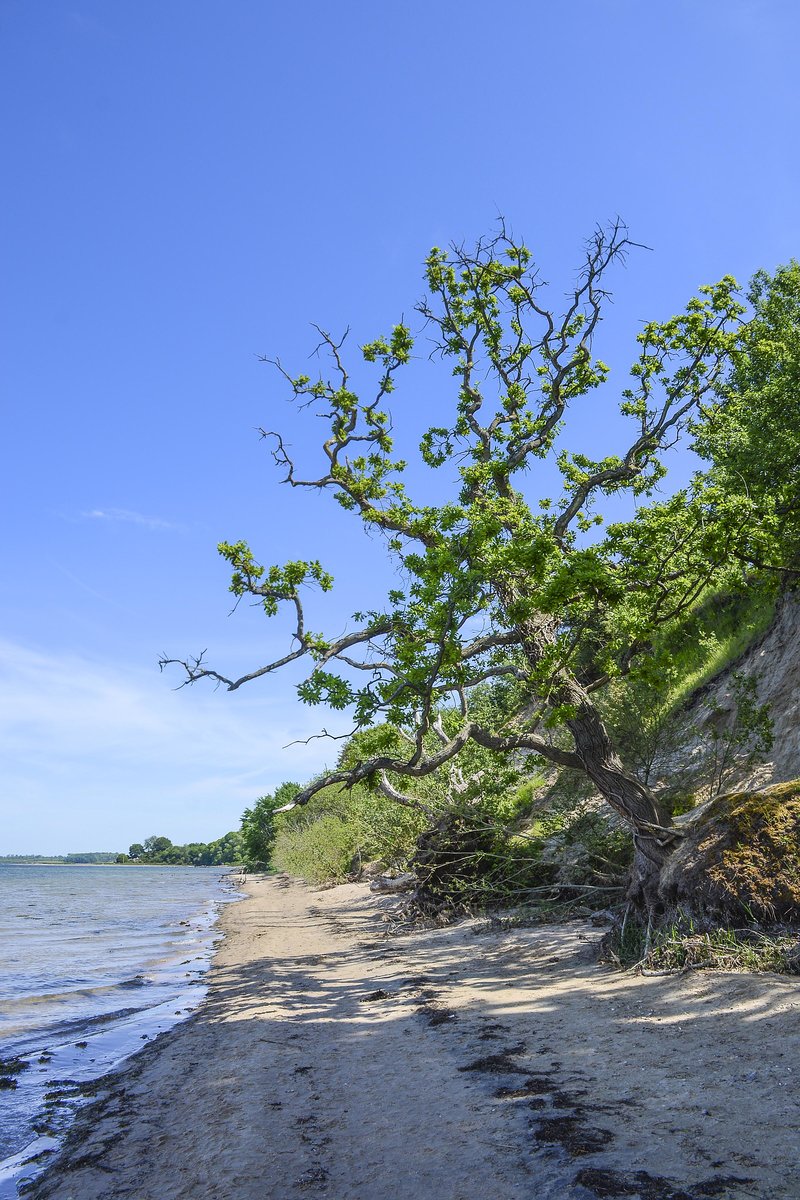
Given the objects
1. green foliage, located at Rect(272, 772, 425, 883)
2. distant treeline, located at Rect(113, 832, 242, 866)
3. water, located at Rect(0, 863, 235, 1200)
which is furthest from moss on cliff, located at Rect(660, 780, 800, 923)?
distant treeline, located at Rect(113, 832, 242, 866)

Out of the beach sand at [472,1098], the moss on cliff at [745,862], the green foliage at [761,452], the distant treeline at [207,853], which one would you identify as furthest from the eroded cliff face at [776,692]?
the distant treeline at [207,853]

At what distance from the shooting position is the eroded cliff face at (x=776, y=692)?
12.6 m

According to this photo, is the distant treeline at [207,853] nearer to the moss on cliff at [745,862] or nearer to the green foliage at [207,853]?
the green foliage at [207,853]

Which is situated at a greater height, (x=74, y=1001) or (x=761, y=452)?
(x=761, y=452)

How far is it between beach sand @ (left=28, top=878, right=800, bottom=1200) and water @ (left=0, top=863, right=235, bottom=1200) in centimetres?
50

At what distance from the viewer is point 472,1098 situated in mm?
5012

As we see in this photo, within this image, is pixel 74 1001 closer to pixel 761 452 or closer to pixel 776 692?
pixel 776 692

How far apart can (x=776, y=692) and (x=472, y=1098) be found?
12191 millimetres

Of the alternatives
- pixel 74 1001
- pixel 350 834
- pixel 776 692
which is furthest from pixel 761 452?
pixel 350 834

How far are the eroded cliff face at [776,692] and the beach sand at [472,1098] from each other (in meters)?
5.35

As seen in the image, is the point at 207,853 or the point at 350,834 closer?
the point at 350,834

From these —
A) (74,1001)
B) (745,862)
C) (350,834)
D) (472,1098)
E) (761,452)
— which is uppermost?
(761,452)

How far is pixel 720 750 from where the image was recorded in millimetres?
14797

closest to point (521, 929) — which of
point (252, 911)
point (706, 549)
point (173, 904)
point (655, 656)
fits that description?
point (655, 656)
